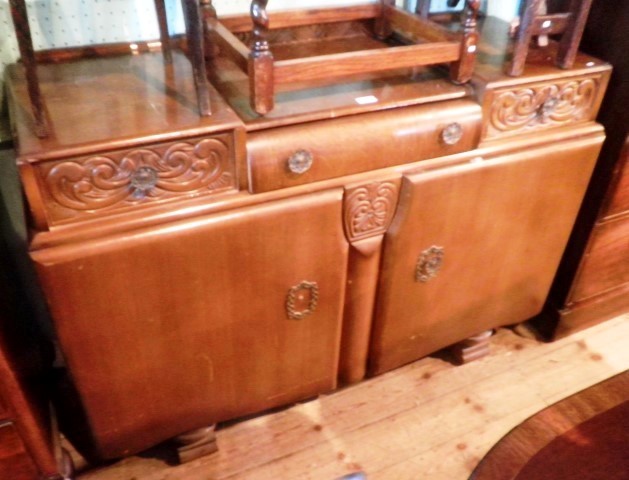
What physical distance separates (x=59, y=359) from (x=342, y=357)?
0.75m

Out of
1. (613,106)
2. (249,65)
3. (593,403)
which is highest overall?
(249,65)

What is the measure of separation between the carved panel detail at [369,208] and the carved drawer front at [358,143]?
40mm

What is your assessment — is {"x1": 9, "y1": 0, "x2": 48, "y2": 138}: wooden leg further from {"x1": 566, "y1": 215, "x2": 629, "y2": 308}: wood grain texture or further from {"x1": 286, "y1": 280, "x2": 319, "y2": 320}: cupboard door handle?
{"x1": 566, "y1": 215, "x2": 629, "y2": 308}: wood grain texture

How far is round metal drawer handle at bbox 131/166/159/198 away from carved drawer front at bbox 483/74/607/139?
2.11 feet

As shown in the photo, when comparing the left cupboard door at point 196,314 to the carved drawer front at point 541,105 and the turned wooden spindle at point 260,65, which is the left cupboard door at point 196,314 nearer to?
the turned wooden spindle at point 260,65

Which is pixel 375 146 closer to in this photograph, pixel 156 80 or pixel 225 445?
pixel 156 80

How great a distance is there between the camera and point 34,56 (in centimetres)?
81

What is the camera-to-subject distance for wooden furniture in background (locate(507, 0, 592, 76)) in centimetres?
107

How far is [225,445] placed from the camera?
1.31 m

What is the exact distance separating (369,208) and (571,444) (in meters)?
0.52

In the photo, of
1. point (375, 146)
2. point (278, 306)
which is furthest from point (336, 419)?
point (375, 146)

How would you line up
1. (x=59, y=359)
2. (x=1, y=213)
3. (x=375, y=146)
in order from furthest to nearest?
(x=59, y=359)
(x=1, y=213)
(x=375, y=146)

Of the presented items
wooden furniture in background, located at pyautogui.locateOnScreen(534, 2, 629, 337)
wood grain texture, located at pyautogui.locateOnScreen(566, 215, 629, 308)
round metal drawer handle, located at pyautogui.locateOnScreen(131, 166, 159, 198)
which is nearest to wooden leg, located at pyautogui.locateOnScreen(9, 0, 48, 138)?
round metal drawer handle, located at pyautogui.locateOnScreen(131, 166, 159, 198)

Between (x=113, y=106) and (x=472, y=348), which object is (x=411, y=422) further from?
(x=113, y=106)
